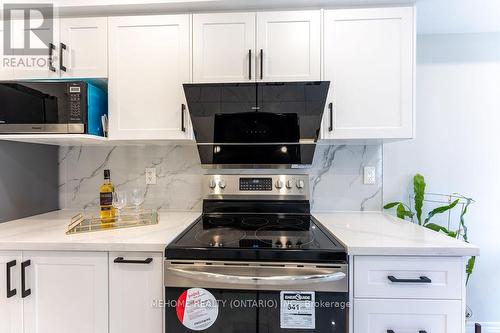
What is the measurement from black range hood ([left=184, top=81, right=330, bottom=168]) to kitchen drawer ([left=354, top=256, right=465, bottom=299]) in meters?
0.75

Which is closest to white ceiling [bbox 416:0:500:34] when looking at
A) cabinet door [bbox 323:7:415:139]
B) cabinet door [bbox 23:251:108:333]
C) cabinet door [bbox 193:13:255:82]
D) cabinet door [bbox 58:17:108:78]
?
cabinet door [bbox 323:7:415:139]

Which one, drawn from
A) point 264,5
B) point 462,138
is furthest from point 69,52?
point 462,138

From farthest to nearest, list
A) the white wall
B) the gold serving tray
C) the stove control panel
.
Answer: the white wall
the stove control panel
the gold serving tray

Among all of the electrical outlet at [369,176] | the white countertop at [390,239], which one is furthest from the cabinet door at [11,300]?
the electrical outlet at [369,176]

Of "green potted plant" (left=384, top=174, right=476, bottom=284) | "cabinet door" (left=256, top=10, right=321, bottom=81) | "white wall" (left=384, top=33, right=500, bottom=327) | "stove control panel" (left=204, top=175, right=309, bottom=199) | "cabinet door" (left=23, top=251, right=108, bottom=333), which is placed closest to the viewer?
"cabinet door" (left=23, top=251, right=108, bottom=333)

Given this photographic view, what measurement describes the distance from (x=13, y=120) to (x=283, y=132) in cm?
151

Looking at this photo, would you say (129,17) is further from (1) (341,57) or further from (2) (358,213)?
(2) (358,213)

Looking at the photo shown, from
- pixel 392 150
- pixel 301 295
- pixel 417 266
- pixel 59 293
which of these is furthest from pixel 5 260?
pixel 392 150

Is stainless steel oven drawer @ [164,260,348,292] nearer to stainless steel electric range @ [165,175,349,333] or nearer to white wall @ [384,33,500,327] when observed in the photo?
stainless steel electric range @ [165,175,349,333]

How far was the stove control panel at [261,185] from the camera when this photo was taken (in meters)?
1.77

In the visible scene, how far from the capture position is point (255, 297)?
1.11 metres

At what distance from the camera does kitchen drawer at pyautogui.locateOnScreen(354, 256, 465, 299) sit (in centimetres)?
111

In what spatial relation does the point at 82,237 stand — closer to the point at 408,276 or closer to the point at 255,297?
the point at 255,297

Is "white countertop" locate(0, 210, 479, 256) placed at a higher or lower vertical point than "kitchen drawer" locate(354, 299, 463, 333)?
higher
